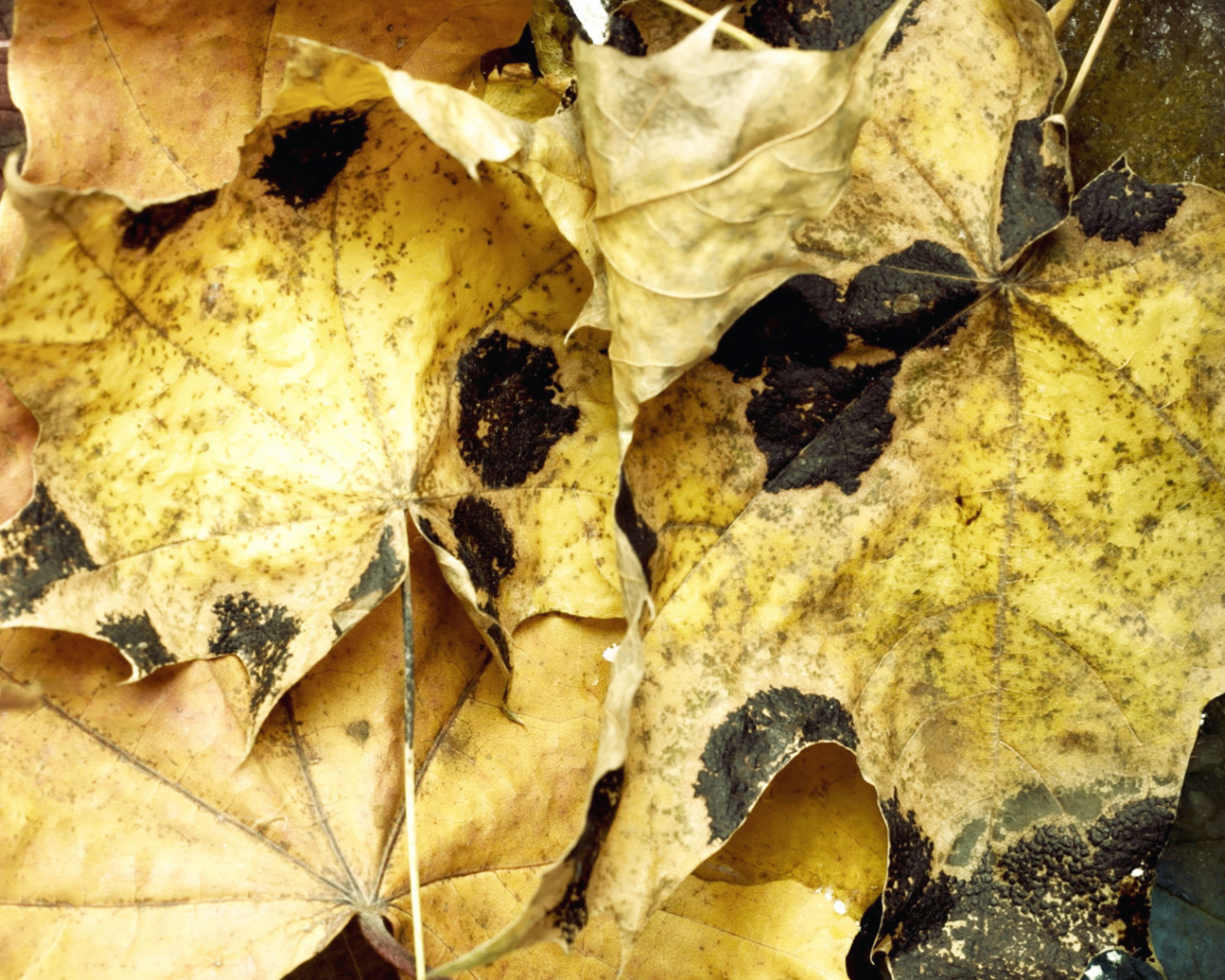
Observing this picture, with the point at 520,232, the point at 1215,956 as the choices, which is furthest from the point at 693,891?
the point at 520,232

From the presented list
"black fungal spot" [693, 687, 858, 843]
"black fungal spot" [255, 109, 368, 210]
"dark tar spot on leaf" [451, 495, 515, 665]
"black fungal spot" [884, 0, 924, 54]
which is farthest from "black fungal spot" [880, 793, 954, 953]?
"black fungal spot" [255, 109, 368, 210]

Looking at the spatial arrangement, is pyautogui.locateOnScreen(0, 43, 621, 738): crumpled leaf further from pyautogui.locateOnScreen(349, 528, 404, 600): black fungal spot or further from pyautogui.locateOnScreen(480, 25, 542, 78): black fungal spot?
pyautogui.locateOnScreen(480, 25, 542, 78): black fungal spot

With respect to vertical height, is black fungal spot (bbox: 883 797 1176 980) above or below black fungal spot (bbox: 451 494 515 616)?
below

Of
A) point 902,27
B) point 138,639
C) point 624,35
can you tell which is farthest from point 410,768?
point 902,27

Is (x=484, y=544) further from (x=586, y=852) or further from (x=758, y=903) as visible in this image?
(x=758, y=903)

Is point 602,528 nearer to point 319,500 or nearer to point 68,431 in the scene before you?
point 319,500
